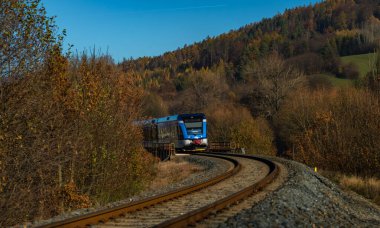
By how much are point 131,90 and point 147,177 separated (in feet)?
16.9

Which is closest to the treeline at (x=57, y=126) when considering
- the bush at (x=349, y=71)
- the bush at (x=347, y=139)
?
the bush at (x=347, y=139)

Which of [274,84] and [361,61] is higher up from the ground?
[361,61]

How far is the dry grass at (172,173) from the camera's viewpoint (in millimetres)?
24142

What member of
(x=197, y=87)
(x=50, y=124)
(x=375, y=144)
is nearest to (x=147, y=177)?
(x=50, y=124)

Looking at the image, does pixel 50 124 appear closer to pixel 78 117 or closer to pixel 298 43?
pixel 78 117

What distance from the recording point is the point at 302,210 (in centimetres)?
1052

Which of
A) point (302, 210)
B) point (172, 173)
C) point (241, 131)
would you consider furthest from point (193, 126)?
point (302, 210)

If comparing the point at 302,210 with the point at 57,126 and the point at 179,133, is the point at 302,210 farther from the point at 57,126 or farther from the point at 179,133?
the point at 179,133

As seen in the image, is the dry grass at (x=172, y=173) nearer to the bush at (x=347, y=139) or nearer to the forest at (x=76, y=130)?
the forest at (x=76, y=130)

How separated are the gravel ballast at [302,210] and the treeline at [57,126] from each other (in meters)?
5.94

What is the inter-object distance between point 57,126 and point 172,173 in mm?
13548

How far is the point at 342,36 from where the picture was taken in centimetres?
15362

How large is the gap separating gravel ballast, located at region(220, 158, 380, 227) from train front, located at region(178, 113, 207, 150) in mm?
22059

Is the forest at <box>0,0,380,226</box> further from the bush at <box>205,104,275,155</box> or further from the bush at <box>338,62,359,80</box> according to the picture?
the bush at <box>338,62,359,80</box>
